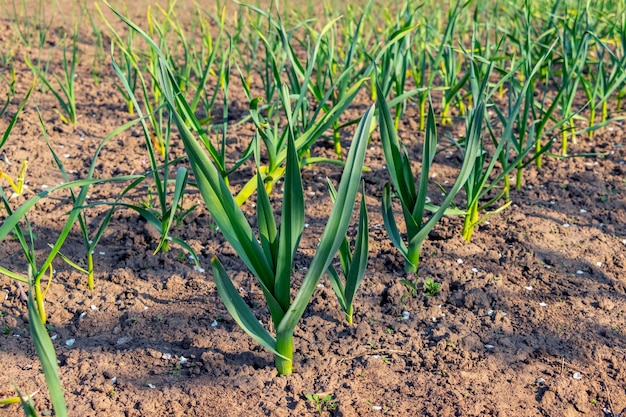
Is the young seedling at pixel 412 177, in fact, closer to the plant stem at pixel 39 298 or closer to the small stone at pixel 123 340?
the small stone at pixel 123 340

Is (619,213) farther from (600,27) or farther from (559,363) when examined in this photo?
(600,27)

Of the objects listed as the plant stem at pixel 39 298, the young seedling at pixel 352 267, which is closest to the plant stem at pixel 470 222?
the young seedling at pixel 352 267

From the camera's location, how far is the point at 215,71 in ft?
12.5

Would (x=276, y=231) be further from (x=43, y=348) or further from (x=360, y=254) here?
(x=43, y=348)

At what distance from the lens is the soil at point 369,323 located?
67.8 inches

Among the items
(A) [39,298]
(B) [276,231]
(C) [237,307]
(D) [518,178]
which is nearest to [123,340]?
(A) [39,298]

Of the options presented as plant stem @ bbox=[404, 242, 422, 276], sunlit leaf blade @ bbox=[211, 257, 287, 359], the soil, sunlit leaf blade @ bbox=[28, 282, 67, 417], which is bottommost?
the soil

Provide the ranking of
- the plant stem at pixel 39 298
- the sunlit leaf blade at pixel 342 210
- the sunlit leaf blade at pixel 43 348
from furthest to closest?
the plant stem at pixel 39 298 < the sunlit leaf blade at pixel 342 210 < the sunlit leaf blade at pixel 43 348

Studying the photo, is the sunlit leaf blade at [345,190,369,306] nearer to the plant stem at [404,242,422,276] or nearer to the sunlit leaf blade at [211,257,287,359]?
the sunlit leaf blade at [211,257,287,359]

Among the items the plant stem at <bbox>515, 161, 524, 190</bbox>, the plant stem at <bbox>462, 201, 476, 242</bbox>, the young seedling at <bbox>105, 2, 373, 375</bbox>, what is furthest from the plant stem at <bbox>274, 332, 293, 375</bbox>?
the plant stem at <bbox>515, 161, 524, 190</bbox>

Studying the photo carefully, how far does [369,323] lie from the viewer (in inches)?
78.8

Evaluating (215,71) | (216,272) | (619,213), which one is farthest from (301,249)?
(215,71)

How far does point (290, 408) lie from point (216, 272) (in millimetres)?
386

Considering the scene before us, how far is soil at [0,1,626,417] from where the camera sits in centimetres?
172
